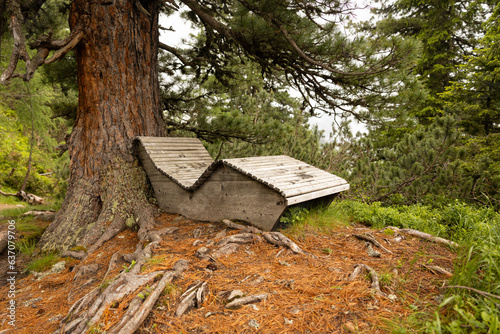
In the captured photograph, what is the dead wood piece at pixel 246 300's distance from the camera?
174cm

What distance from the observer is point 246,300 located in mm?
1771

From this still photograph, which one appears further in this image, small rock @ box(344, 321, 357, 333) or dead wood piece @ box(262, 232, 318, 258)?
dead wood piece @ box(262, 232, 318, 258)

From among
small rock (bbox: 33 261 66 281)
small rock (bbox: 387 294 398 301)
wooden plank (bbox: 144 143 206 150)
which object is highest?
wooden plank (bbox: 144 143 206 150)

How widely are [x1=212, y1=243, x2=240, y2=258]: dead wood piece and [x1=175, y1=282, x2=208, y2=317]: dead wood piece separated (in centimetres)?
45

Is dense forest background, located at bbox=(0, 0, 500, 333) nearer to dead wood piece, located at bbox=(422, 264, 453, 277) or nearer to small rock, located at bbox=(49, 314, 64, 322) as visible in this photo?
dead wood piece, located at bbox=(422, 264, 453, 277)

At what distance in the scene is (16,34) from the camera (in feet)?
9.14

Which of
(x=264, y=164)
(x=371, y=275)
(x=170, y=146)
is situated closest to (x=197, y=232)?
(x=264, y=164)

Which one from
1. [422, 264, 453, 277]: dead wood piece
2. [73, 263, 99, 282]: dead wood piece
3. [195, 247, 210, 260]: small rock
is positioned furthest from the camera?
[73, 263, 99, 282]: dead wood piece

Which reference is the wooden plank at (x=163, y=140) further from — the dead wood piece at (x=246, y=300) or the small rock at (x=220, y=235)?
the dead wood piece at (x=246, y=300)

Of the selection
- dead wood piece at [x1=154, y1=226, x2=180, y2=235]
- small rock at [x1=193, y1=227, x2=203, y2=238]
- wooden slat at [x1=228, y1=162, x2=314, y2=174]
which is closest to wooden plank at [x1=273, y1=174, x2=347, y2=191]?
wooden slat at [x1=228, y1=162, x2=314, y2=174]

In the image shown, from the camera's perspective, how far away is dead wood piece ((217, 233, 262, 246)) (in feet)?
8.48

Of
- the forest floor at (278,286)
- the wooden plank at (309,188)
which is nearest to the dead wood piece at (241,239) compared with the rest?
the forest floor at (278,286)

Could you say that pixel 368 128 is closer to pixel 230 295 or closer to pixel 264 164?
pixel 264 164

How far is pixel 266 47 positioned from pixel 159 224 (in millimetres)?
3130
